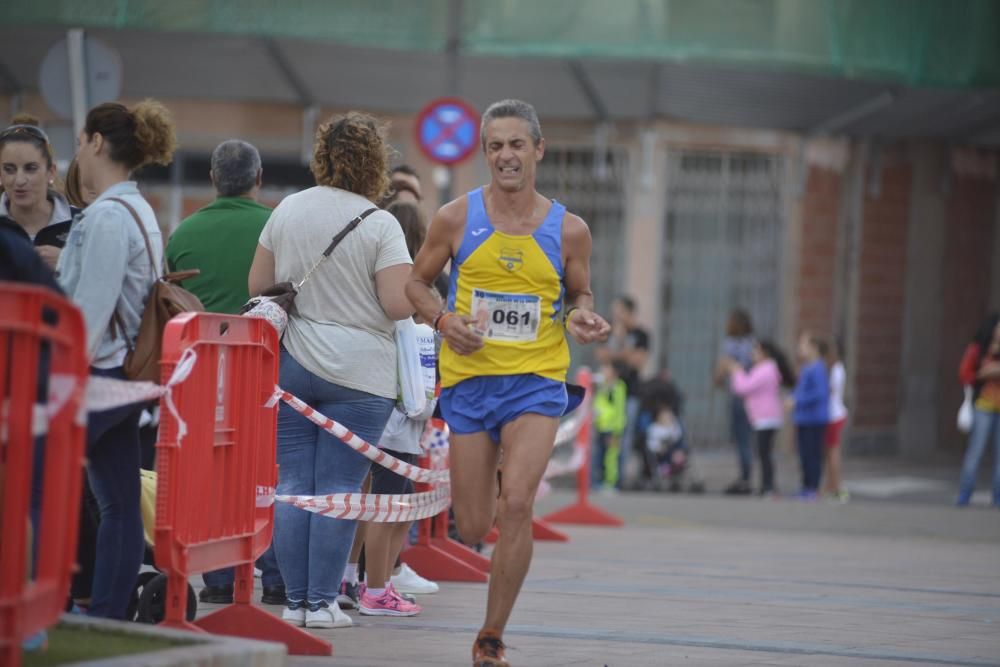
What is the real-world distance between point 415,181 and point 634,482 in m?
10.5

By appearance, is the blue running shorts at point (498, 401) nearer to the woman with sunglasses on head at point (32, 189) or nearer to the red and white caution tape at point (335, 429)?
the red and white caution tape at point (335, 429)

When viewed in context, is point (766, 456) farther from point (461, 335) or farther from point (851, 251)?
point (461, 335)

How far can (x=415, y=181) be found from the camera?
32.2ft

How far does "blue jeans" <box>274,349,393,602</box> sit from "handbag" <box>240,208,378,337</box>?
0.83 feet

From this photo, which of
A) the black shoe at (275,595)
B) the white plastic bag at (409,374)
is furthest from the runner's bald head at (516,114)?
the black shoe at (275,595)

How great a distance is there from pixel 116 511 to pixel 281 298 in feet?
4.51

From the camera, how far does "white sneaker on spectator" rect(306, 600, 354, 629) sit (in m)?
7.78

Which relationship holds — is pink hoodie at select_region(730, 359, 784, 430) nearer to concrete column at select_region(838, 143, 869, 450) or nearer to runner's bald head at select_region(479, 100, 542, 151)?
concrete column at select_region(838, 143, 869, 450)

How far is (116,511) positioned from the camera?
663 cm

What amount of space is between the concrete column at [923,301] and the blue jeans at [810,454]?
7957 mm

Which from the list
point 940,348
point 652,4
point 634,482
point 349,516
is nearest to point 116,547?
point 349,516

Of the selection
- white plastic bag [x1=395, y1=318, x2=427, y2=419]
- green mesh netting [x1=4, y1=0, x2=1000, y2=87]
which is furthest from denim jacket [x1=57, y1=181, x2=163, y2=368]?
green mesh netting [x1=4, y1=0, x2=1000, y2=87]

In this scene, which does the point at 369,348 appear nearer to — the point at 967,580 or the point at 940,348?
the point at 967,580

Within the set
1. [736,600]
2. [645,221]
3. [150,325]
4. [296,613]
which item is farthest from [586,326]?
[645,221]
